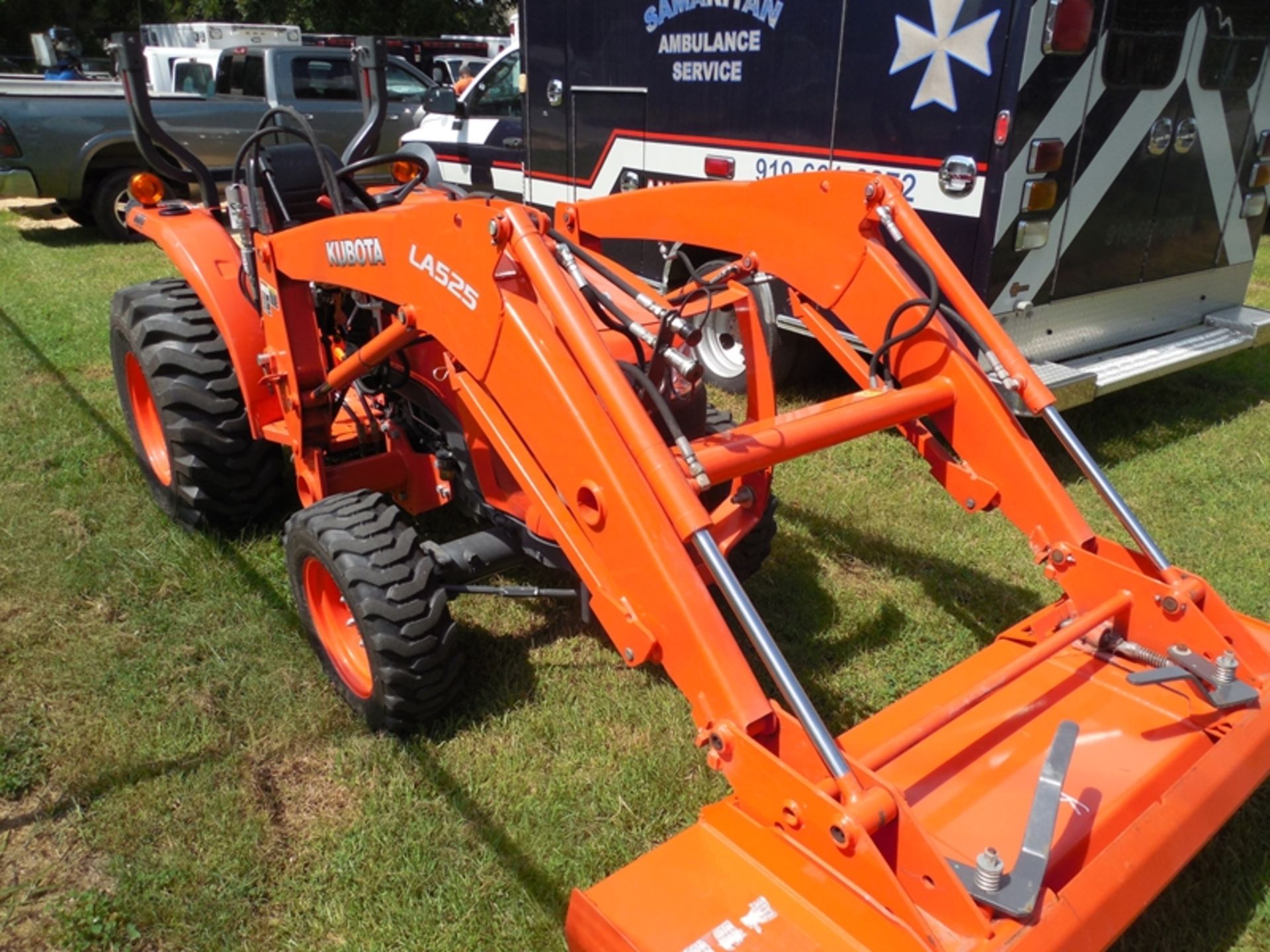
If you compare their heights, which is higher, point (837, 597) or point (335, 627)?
point (335, 627)

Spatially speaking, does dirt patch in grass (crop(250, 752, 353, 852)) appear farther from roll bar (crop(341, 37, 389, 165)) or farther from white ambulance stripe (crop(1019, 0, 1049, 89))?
white ambulance stripe (crop(1019, 0, 1049, 89))

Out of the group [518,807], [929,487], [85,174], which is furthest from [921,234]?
[85,174]

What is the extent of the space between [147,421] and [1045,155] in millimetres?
4266

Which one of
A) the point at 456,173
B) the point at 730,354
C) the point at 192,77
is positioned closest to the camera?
the point at 730,354

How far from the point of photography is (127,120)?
405 inches

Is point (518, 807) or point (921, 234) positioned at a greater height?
point (921, 234)

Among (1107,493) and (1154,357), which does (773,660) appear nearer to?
(1107,493)

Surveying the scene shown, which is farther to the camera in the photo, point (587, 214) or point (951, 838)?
point (587, 214)

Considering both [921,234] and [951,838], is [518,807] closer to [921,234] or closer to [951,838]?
[951,838]

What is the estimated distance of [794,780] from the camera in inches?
74.3

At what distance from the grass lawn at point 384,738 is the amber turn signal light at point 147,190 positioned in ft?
4.39

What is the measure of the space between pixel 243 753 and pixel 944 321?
246 cm

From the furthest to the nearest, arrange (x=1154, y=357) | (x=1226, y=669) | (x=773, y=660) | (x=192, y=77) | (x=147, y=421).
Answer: (x=192, y=77)
(x=1154, y=357)
(x=147, y=421)
(x=1226, y=669)
(x=773, y=660)

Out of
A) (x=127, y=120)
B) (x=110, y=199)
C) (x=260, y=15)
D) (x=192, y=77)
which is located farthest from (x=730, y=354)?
(x=260, y=15)
